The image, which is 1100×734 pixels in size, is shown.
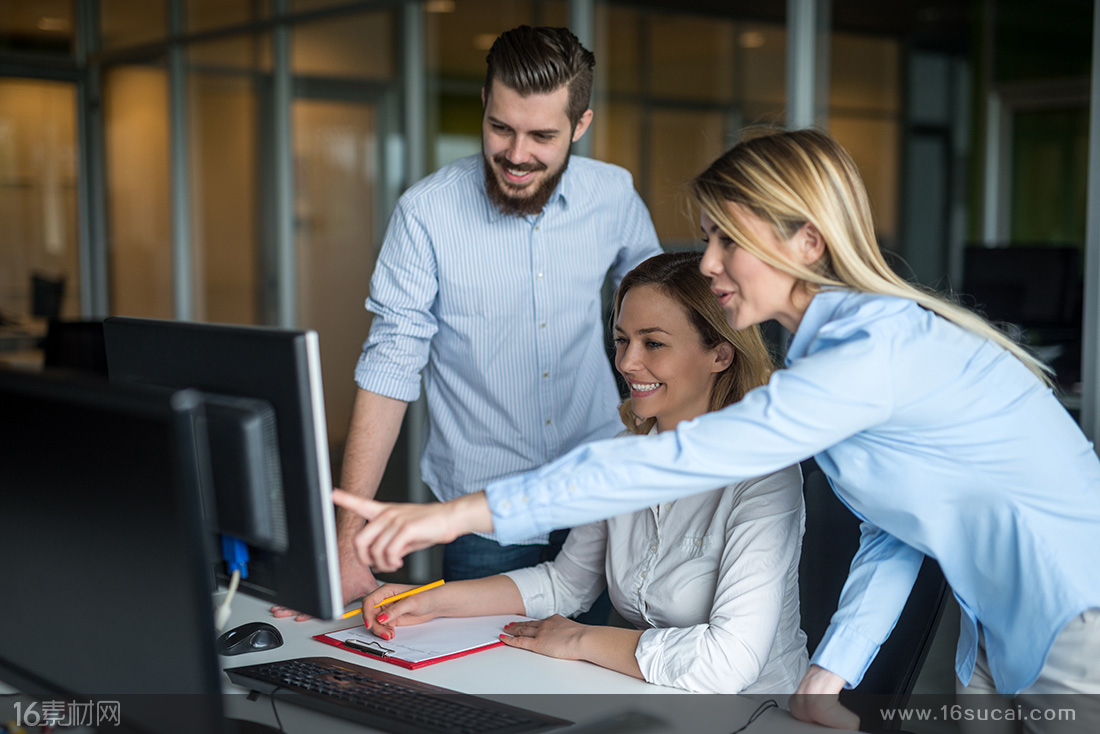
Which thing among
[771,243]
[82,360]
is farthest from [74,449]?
[82,360]

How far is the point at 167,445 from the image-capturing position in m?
0.98

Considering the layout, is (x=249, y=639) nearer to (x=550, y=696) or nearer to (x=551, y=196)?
(x=550, y=696)

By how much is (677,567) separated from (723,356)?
0.39 metres

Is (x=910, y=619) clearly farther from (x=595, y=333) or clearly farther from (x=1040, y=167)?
(x=1040, y=167)

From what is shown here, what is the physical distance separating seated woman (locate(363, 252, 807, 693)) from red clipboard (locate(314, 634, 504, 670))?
45mm

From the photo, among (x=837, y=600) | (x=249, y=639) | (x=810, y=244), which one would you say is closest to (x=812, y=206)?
(x=810, y=244)

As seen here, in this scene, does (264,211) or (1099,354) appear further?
(264,211)

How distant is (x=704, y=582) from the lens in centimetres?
174

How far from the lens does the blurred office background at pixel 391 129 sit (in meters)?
4.50

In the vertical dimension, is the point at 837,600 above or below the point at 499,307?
below

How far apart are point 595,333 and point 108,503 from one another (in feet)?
5.08

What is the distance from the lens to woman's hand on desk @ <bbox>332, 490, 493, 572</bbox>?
4.03ft

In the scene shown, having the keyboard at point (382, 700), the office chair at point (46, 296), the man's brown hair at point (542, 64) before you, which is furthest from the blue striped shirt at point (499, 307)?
the office chair at point (46, 296)

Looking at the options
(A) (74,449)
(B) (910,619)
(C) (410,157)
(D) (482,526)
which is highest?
(C) (410,157)
